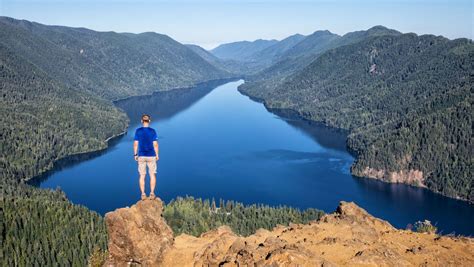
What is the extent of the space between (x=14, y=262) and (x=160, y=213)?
407ft

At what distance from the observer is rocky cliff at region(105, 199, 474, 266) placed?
120 ft

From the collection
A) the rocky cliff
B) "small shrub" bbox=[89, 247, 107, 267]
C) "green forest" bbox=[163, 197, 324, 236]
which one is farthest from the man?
"green forest" bbox=[163, 197, 324, 236]

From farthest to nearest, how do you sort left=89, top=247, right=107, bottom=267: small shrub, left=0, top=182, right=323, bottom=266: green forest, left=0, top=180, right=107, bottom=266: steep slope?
left=0, top=182, right=323, bottom=266: green forest < left=0, top=180, right=107, bottom=266: steep slope < left=89, top=247, right=107, bottom=267: small shrub

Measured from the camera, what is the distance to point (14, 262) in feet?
478

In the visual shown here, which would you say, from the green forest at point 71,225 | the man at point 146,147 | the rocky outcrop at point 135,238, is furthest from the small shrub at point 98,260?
the green forest at point 71,225

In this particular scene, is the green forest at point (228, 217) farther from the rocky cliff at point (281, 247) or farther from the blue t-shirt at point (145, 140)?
the blue t-shirt at point (145, 140)

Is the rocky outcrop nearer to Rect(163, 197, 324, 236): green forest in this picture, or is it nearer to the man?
the man

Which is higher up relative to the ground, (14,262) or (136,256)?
(136,256)

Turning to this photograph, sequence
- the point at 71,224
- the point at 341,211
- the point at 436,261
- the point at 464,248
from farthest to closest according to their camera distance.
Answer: the point at 71,224
the point at 341,211
the point at 464,248
the point at 436,261

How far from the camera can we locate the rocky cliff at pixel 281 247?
36438 millimetres

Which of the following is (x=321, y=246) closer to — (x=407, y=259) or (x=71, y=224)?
(x=407, y=259)

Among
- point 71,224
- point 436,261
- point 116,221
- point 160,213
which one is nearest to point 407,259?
point 436,261

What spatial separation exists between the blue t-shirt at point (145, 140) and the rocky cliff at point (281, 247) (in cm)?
457

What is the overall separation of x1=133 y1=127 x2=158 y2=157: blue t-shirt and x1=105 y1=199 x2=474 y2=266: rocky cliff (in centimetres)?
457
